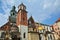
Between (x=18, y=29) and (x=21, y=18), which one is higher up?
(x=21, y=18)

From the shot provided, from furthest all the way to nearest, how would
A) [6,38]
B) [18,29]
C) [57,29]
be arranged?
[57,29] < [18,29] < [6,38]

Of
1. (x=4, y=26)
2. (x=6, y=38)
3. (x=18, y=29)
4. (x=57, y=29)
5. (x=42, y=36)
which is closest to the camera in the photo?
(x=6, y=38)

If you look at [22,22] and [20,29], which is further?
[22,22]

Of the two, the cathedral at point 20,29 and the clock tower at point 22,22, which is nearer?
the cathedral at point 20,29

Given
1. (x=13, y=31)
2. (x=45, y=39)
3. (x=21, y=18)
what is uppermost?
(x=21, y=18)

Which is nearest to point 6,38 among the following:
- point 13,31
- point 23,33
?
point 13,31

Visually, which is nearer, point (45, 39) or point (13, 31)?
point (13, 31)

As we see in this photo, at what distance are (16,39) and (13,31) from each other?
6.44ft

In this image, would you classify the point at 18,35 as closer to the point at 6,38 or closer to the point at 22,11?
the point at 6,38

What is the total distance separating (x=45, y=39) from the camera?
37594 millimetres

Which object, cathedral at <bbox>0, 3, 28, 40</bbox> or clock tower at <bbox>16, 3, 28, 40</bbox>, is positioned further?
clock tower at <bbox>16, 3, 28, 40</bbox>

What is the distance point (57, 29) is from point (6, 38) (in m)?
23.9

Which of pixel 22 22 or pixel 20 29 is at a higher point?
pixel 22 22

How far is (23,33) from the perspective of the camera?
32188 mm
